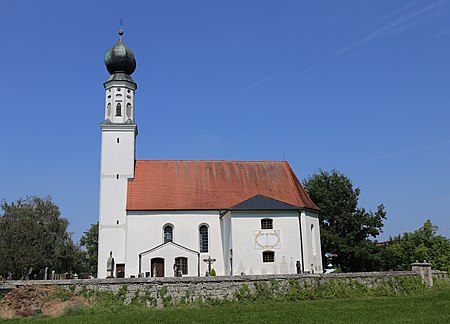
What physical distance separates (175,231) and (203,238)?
227 cm

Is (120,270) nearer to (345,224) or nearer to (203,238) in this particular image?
(203,238)

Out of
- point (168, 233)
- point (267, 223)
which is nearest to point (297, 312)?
point (267, 223)

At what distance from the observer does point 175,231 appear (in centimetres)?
3544

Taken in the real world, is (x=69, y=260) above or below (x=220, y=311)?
above

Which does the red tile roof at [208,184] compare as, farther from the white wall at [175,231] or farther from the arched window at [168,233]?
the arched window at [168,233]

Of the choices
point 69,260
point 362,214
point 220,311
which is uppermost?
point 362,214

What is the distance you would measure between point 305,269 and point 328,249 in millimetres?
9813

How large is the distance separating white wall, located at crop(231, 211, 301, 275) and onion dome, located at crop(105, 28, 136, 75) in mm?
15280

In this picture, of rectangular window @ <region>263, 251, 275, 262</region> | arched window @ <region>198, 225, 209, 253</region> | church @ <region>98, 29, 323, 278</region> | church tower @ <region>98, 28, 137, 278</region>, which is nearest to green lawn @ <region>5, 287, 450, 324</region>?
rectangular window @ <region>263, 251, 275, 262</region>

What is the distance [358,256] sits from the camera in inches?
1609

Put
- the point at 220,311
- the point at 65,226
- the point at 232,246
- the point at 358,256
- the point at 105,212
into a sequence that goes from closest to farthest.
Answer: the point at 220,311 < the point at 232,246 < the point at 105,212 < the point at 358,256 < the point at 65,226

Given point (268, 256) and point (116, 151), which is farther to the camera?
point (116, 151)

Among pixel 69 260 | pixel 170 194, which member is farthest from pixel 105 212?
pixel 69 260

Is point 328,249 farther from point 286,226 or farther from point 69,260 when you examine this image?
point 69,260
